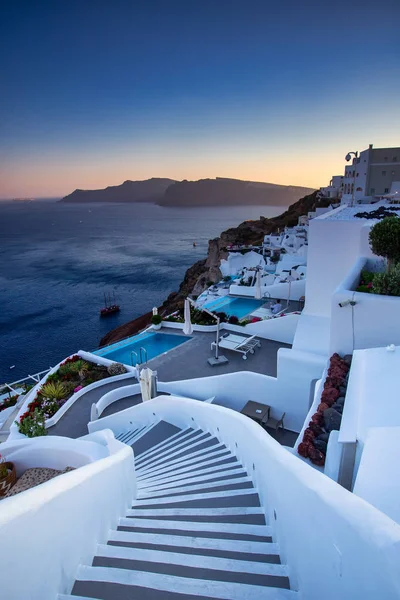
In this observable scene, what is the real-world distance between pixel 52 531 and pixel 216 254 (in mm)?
45389

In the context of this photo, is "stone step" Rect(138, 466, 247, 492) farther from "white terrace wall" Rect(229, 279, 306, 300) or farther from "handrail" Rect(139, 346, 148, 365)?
"white terrace wall" Rect(229, 279, 306, 300)

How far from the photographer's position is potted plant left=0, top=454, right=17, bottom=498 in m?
4.85

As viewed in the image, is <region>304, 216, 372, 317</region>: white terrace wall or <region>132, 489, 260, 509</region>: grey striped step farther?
<region>304, 216, 372, 317</region>: white terrace wall

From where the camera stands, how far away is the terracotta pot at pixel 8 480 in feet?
15.9

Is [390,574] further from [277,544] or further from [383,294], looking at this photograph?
[383,294]

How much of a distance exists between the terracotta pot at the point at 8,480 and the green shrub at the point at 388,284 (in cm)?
683

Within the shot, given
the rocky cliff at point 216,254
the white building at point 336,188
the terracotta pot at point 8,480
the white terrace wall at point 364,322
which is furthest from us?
the white building at point 336,188

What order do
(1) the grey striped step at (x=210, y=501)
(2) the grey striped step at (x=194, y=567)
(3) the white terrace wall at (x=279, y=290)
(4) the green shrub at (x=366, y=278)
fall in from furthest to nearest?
(3) the white terrace wall at (x=279, y=290) → (4) the green shrub at (x=366, y=278) → (1) the grey striped step at (x=210, y=501) → (2) the grey striped step at (x=194, y=567)

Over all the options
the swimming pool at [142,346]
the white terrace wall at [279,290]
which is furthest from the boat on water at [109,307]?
the swimming pool at [142,346]

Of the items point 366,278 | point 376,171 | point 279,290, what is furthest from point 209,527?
point 376,171

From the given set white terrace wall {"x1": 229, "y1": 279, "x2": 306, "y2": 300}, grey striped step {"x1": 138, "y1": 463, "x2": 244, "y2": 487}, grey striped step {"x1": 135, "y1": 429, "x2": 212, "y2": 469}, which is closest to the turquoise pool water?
white terrace wall {"x1": 229, "y1": 279, "x2": 306, "y2": 300}

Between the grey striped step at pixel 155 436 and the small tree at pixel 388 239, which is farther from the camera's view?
the grey striped step at pixel 155 436

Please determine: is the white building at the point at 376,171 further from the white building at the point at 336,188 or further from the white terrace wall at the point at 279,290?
the white terrace wall at the point at 279,290

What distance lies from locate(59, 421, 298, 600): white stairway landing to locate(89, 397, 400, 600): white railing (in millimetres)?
228
